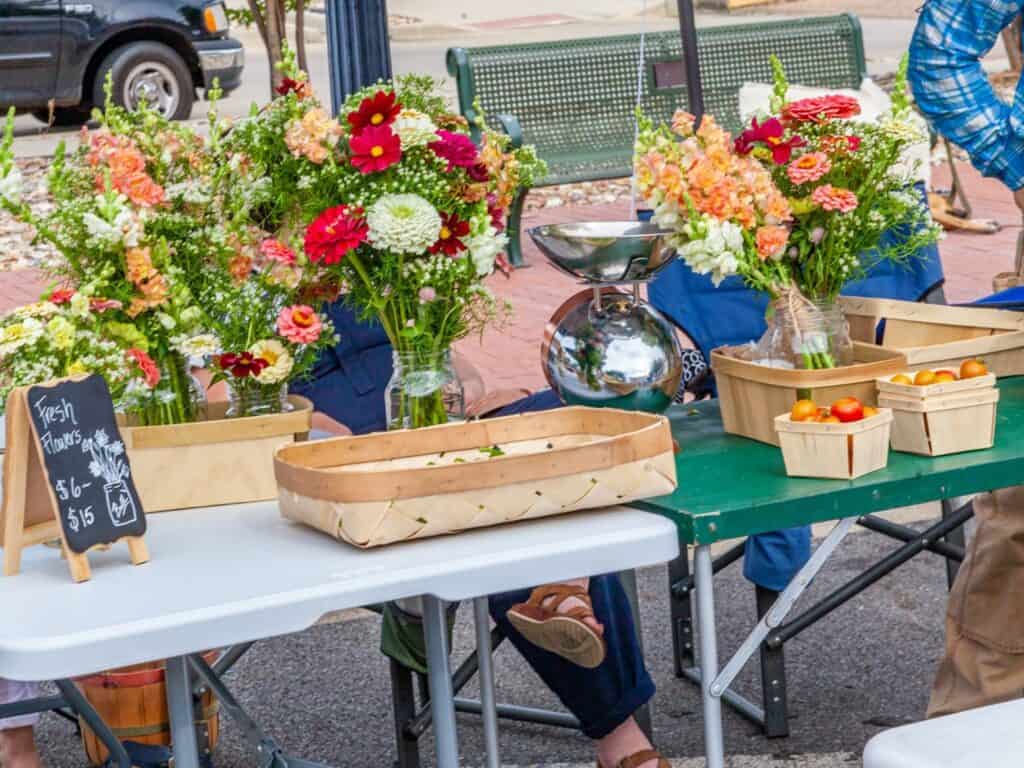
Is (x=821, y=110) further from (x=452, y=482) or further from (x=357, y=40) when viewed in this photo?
(x=357, y=40)

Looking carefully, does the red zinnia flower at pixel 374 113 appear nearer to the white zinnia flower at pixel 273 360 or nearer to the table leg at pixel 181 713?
the white zinnia flower at pixel 273 360

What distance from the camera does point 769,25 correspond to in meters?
7.96

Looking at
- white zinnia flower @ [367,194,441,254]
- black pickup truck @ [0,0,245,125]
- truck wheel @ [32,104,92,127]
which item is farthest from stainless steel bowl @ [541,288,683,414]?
truck wheel @ [32,104,92,127]

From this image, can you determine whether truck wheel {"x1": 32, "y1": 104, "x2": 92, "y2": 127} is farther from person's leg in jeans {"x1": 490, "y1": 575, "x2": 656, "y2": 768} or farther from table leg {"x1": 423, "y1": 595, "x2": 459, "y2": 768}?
table leg {"x1": 423, "y1": 595, "x2": 459, "y2": 768}

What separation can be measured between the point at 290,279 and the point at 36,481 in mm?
515

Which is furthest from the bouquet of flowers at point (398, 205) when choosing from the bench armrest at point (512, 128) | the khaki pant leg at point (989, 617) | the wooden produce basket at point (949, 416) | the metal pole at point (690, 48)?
the bench armrest at point (512, 128)

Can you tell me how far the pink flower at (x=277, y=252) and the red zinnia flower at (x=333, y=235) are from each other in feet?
0.32

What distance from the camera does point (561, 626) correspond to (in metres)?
2.71

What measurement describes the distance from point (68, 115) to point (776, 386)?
1026cm

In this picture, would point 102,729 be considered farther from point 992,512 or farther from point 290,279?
point 992,512

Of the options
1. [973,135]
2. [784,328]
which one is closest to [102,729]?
[784,328]

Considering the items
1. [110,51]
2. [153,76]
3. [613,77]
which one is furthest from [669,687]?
[110,51]

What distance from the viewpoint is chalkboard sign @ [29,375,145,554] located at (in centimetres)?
204

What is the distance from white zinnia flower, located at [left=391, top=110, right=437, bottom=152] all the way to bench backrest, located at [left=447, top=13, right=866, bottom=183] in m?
4.70
